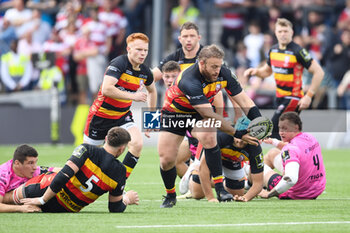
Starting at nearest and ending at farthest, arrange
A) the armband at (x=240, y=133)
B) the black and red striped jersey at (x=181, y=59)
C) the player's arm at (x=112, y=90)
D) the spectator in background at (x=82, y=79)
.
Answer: the armband at (x=240, y=133)
the player's arm at (x=112, y=90)
the black and red striped jersey at (x=181, y=59)
the spectator in background at (x=82, y=79)

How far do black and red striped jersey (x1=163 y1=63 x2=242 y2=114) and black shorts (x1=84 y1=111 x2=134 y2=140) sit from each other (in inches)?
43.5

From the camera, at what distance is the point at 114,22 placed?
2044cm

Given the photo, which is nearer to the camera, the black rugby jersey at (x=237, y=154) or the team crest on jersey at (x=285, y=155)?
the team crest on jersey at (x=285, y=155)

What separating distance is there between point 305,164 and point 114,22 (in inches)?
487

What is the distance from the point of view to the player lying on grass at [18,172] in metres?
7.68

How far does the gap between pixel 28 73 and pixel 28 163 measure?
1372 cm

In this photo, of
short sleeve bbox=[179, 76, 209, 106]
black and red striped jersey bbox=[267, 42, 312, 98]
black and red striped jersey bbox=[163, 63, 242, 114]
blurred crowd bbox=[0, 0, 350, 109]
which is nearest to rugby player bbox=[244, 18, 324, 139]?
black and red striped jersey bbox=[267, 42, 312, 98]

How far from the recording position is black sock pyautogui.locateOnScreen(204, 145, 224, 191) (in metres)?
8.82

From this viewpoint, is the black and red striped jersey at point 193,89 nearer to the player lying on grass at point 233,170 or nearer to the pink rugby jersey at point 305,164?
the player lying on grass at point 233,170

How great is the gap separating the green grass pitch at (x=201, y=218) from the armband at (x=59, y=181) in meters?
0.30

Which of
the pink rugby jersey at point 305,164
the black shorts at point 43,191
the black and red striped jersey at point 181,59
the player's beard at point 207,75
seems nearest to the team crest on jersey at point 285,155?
the pink rugby jersey at point 305,164

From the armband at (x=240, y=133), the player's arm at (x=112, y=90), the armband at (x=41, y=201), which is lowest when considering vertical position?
the armband at (x=41, y=201)

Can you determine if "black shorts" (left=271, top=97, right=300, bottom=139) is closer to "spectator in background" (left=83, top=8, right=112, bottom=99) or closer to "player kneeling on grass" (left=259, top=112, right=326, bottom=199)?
"player kneeling on grass" (left=259, top=112, right=326, bottom=199)

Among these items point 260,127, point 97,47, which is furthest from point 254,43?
point 260,127
